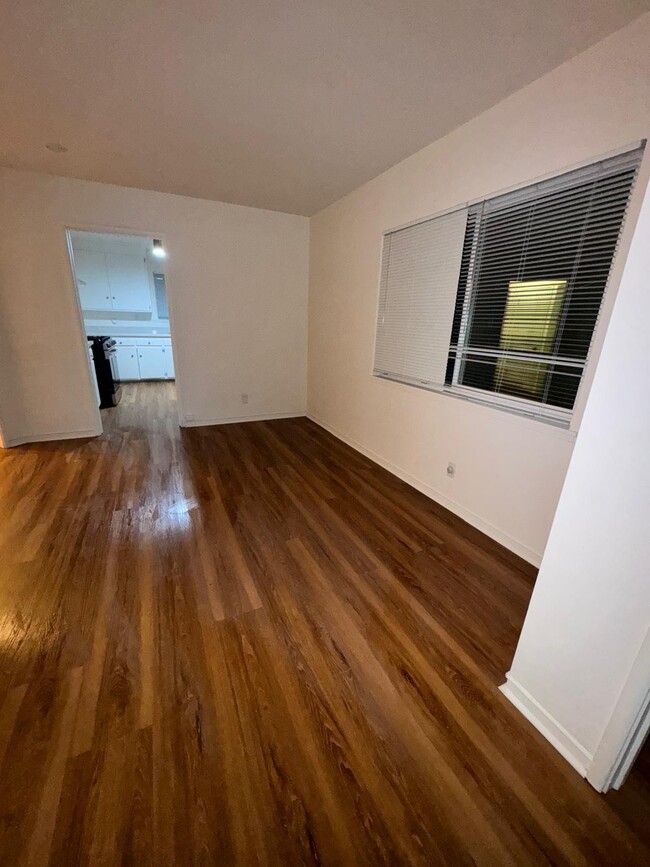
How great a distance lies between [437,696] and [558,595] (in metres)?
0.64

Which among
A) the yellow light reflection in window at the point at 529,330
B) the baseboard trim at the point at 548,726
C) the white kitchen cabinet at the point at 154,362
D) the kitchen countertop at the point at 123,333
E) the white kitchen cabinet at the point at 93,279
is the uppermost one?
the white kitchen cabinet at the point at 93,279

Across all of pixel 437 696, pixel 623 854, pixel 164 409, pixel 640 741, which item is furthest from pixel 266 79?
pixel 164 409

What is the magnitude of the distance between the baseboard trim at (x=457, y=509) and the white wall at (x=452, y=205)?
11 mm

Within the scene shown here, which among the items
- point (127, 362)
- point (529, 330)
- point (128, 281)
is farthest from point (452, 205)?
point (128, 281)

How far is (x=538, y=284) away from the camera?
197cm

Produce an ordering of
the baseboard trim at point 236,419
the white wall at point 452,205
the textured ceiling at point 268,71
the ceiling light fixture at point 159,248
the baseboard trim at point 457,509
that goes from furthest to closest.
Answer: the baseboard trim at point 236,419 < the ceiling light fixture at point 159,248 < the baseboard trim at point 457,509 < the white wall at point 452,205 < the textured ceiling at point 268,71

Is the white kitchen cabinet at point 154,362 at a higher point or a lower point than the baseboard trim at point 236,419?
higher

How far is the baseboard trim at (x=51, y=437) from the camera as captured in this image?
3.67 metres

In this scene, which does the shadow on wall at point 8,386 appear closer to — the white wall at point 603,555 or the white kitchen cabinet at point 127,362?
the white kitchen cabinet at point 127,362

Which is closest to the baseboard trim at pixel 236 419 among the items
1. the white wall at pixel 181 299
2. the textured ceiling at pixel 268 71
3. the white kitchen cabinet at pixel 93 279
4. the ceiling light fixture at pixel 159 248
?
the white wall at pixel 181 299

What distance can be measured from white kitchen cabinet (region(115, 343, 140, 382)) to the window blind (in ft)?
21.0

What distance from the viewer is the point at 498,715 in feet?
4.21

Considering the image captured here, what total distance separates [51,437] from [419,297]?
4.29 meters

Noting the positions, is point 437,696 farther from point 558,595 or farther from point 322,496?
point 322,496
